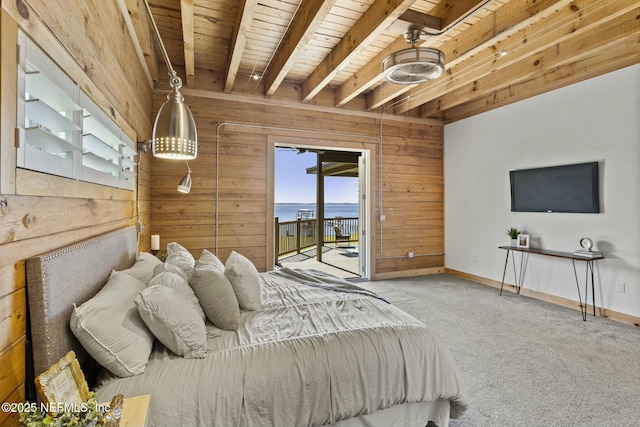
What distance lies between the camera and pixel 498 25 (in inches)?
116

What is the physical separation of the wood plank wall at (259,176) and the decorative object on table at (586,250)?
94.4 inches

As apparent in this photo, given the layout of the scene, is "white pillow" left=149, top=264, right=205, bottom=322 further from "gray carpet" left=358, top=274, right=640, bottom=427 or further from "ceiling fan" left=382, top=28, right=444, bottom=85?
"ceiling fan" left=382, top=28, right=444, bottom=85

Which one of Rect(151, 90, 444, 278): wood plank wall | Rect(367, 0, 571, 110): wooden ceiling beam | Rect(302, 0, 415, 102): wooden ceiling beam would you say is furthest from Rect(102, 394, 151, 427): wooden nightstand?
Rect(367, 0, 571, 110): wooden ceiling beam

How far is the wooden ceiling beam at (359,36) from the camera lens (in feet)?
8.42

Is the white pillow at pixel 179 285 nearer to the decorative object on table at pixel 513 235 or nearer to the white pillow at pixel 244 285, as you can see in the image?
the white pillow at pixel 244 285

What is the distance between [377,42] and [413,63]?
1297 millimetres

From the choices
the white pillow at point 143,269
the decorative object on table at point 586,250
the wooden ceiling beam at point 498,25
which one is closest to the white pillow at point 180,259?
the white pillow at point 143,269

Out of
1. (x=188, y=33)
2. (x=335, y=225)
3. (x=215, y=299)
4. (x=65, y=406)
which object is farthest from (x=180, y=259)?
(x=335, y=225)

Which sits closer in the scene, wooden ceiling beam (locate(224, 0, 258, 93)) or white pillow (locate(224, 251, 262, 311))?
white pillow (locate(224, 251, 262, 311))

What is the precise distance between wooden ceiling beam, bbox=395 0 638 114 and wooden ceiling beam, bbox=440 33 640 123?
394mm

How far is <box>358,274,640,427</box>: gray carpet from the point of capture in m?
2.01

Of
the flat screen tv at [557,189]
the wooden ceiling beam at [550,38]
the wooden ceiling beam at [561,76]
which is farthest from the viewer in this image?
the flat screen tv at [557,189]

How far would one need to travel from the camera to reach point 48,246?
1.25 meters

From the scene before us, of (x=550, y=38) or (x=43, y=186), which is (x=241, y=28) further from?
(x=550, y=38)
